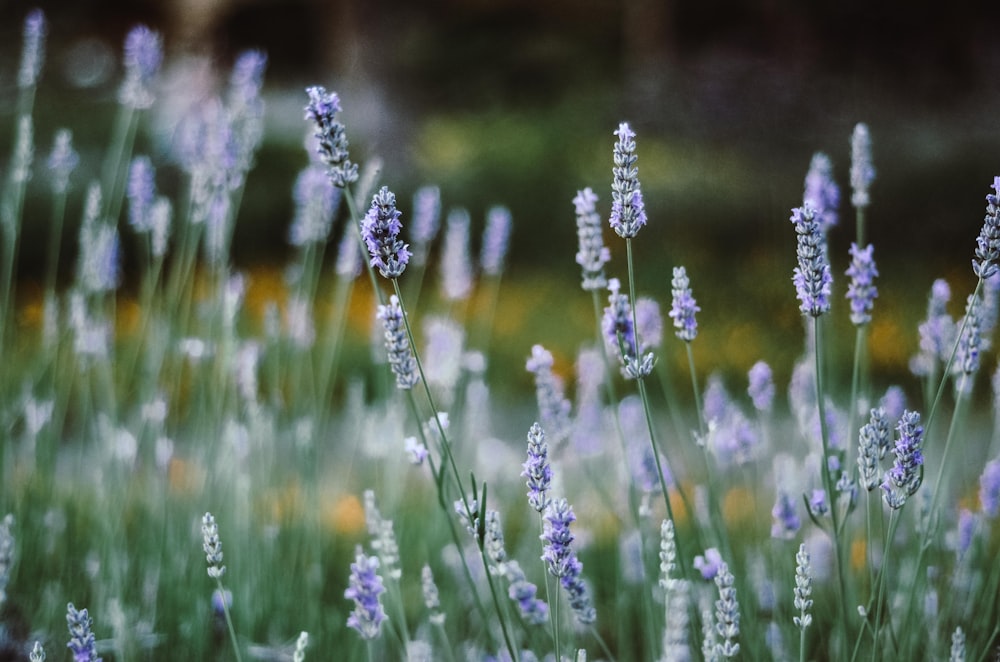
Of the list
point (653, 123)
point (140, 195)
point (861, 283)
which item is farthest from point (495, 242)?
point (653, 123)

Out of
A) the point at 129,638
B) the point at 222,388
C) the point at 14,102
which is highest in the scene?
the point at 14,102

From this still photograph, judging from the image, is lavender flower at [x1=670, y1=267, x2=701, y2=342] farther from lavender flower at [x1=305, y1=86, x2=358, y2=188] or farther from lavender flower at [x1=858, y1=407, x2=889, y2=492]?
lavender flower at [x1=305, y1=86, x2=358, y2=188]

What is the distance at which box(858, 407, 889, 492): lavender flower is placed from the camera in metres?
1.22

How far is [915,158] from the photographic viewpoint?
8602 mm

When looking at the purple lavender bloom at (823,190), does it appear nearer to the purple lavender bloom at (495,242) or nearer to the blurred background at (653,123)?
the purple lavender bloom at (495,242)

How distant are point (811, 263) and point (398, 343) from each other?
A: 498 millimetres

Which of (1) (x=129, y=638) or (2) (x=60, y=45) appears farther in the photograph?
(2) (x=60, y=45)

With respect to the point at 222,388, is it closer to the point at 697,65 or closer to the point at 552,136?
the point at 552,136

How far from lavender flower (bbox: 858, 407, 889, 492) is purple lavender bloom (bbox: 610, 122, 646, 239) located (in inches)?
14.9

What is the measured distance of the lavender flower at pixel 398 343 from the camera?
3.95ft

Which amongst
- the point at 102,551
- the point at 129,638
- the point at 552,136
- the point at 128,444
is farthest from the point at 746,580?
the point at 552,136

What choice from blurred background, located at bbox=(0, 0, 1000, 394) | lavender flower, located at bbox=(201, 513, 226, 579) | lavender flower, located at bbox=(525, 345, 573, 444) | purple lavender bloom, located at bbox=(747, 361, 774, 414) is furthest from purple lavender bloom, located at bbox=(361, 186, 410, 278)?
blurred background, located at bbox=(0, 0, 1000, 394)

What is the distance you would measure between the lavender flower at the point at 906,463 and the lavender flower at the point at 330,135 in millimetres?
703

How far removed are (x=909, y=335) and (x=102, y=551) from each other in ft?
14.8
